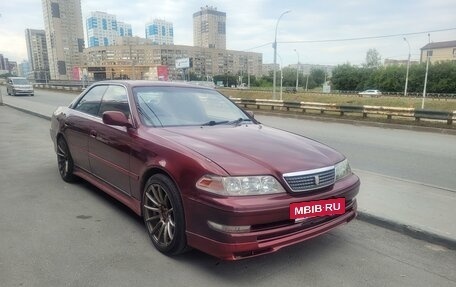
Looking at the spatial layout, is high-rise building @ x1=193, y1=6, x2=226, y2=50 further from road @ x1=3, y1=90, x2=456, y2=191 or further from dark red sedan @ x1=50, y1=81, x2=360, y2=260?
dark red sedan @ x1=50, y1=81, x2=360, y2=260

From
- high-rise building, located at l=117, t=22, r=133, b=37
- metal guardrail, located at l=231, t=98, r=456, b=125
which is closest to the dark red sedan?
metal guardrail, located at l=231, t=98, r=456, b=125

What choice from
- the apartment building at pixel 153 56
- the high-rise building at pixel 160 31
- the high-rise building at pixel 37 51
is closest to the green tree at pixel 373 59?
the apartment building at pixel 153 56

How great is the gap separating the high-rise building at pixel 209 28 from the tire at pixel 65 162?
8369 centimetres

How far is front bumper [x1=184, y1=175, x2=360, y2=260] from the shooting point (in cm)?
272

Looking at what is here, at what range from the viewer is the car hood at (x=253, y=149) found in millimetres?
2945

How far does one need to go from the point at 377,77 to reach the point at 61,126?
3269 inches

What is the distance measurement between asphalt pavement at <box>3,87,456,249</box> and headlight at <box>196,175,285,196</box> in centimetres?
194

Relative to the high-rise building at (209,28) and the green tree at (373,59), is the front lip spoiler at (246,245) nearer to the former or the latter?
the high-rise building at (209,28)

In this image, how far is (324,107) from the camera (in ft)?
61.4

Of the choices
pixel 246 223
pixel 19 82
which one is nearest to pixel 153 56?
pixel 19 82

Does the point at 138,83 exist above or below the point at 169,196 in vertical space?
above

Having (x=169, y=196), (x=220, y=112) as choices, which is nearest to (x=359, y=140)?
(x=220, y=112)

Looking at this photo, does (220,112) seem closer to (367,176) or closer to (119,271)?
(119,271)

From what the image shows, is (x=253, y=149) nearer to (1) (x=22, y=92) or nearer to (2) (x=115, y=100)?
(2) (x=115, y=100)
